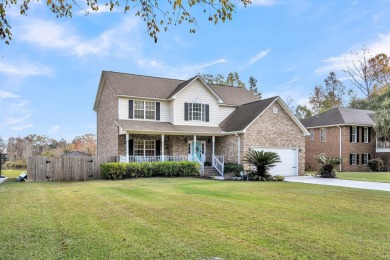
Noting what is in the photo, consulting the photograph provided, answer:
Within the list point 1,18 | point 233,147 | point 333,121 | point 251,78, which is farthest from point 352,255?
point 251,78

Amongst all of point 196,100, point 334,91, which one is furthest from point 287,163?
point 334,91

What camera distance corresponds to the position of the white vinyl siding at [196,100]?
2433 cm

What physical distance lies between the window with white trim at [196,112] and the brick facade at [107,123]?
546 centimetres

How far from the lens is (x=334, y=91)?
177 ft

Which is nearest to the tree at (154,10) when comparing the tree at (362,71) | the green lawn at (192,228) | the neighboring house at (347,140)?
the green lawn at (192,228)

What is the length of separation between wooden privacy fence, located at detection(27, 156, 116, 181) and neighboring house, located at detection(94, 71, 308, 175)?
2611mm

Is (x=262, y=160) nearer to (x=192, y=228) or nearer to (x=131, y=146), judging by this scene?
(x=131, y=146)

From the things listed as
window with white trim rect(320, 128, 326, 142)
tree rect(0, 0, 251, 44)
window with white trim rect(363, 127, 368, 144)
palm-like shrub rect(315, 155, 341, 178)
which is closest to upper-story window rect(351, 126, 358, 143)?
window with white trim rect(363, 127, 368, 144)

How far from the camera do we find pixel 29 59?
19.1 meters

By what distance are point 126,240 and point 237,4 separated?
16.6ft

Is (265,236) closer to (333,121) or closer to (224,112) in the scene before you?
(224,112)

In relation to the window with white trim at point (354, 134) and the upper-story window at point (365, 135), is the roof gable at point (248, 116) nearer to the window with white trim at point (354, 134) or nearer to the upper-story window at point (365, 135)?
the window with white trim at point (354, 134)

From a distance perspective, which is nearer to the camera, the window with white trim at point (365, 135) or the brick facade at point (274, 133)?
the brick facade at point (274, 133)

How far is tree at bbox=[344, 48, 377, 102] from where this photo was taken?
4703cm
